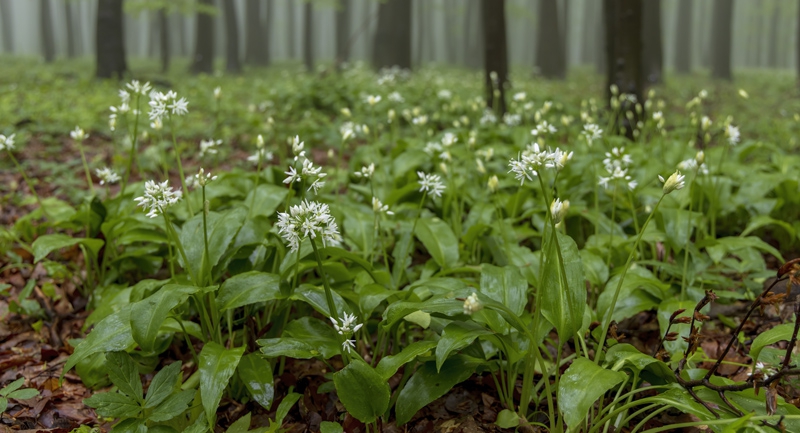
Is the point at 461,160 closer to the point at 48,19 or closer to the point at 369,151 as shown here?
the point at 369,151

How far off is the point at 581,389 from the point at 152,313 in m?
1.37

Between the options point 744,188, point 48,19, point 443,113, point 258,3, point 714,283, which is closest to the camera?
point 714,283

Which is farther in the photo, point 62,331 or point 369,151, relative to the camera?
point 369,151

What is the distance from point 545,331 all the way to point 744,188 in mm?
2362

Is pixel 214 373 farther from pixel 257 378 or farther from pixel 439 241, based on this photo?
pixel 439 241

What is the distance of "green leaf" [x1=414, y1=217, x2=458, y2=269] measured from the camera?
274 cm

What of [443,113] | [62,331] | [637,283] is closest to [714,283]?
[637,283]

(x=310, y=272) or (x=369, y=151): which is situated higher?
(x=369, y=151)

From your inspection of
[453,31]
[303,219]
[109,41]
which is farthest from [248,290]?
[453,31]

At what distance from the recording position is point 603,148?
470 centimetres

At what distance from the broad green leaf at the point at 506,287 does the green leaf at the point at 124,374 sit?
49.4 inches

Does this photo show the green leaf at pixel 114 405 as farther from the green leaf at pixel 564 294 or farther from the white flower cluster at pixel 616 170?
the white flower cluster at pixel 616 170

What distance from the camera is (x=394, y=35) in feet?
45.9

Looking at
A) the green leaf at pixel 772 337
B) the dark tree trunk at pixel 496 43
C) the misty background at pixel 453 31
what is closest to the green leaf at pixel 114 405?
the green leaf at pixel 772 337
